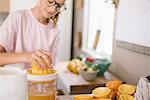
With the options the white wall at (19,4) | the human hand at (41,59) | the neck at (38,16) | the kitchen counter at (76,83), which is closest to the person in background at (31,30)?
the neck at (38,16)

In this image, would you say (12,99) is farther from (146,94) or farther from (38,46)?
(38,46)

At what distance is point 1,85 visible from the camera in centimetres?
46

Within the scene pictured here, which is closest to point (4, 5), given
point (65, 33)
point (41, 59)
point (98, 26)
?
point (65, 33)

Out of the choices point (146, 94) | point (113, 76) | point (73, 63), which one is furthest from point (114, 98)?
point (73, 63)

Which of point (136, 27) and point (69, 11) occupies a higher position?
point (69, 11)

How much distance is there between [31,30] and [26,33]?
0.03 meters

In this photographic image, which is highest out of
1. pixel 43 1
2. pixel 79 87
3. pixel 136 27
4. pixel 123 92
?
pixel 43 1

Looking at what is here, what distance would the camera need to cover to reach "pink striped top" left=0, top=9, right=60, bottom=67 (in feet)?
3.15

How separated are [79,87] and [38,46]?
0.42 meters

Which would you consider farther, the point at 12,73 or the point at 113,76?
the point at 113,76

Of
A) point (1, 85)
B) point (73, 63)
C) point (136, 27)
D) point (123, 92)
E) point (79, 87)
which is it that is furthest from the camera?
point (73, 63)

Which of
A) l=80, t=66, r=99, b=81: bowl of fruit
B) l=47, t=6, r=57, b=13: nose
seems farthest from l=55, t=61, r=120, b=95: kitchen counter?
l=47, t=6, r=57, b=13: nose

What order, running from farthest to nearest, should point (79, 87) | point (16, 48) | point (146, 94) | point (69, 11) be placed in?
1. point (69, 11)
2. point (79, 87)
3. point (16, 48)
4. point (146, 94)

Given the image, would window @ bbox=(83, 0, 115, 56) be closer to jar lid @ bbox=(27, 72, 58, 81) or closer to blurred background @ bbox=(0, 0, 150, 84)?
blurred background @ bbox=(0, 0, 150, 84)
